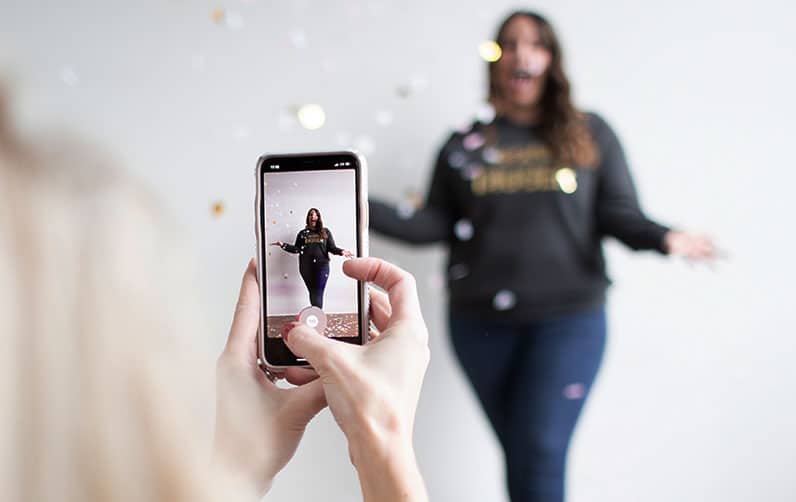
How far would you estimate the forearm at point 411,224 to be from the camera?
4.94 ft

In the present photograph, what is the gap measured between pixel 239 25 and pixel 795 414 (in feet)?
4.67

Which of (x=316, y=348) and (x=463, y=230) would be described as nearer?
(x=316, y=348)

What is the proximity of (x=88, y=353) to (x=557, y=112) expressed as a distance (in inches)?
54.2

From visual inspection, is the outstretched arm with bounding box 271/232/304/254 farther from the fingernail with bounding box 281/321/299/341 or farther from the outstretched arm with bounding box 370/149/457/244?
the outstretched arm with bounding box 370/149/457/244

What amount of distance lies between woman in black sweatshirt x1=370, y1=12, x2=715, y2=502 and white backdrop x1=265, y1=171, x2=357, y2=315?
0.70 m

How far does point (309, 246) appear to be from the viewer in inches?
30.8

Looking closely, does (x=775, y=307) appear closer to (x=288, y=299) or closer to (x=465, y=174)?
(x=465, y=174)

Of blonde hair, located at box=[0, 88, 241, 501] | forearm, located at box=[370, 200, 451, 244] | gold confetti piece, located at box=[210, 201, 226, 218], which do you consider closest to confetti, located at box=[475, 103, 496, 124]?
forearm, located at box=[370, 200, 451, 244]

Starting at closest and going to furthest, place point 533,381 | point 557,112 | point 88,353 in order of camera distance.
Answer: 1. point 88,353
2. point 533,381
3. point 557,112

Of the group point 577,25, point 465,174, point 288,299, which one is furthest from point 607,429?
point 288,299

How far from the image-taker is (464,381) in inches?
62.7

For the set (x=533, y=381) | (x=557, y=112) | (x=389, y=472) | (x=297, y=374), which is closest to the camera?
(x=389, y=472)

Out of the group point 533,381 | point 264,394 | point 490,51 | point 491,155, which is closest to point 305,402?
point 264,394

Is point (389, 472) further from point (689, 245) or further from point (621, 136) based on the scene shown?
point (621, 136)
